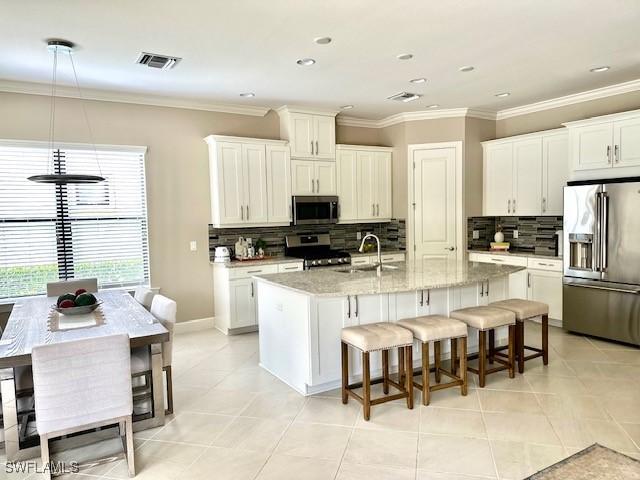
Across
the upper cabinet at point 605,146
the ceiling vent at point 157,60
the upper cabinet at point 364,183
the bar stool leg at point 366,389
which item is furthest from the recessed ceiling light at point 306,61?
the upper cabinet at point 605,146

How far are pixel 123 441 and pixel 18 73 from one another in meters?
3.57

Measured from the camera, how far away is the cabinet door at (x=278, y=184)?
18.7 feet

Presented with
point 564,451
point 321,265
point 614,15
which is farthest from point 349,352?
point 614,15

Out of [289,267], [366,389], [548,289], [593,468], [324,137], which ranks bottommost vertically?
[366,389]

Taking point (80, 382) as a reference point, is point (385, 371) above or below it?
below

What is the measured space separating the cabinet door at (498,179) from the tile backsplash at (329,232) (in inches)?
49.7

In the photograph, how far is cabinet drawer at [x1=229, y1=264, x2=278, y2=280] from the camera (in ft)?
17.3

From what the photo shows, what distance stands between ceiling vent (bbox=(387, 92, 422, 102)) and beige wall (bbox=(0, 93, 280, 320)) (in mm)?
1867

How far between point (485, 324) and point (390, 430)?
1.22 meters

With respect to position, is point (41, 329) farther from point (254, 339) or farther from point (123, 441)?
point (254, 339)

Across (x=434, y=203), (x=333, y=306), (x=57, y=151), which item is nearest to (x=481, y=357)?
(x=333, y=306)

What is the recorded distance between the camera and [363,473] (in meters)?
2.46

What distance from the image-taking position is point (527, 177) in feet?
19.2

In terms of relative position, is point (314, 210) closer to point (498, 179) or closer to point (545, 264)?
point (498, 179)
